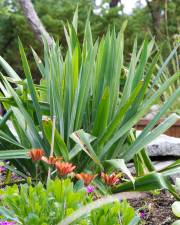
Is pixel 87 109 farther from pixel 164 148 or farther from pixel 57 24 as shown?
pixel 57 24

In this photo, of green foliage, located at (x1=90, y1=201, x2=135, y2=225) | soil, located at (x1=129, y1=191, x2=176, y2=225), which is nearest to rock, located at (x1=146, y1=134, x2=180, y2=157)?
soil, located at (x1=129, y1=191, x2=176, y2=225)

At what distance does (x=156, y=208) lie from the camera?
270 centimetres

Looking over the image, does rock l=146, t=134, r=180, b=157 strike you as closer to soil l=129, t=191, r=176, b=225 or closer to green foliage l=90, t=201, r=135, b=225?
soil l=129, t=191, r=176, b=225

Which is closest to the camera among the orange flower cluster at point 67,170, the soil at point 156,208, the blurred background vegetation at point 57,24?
the orange flower cluster at point 67,170

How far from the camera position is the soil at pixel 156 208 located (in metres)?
2.49

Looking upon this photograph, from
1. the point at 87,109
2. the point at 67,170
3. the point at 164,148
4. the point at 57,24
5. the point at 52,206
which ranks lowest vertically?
the point at 57,24

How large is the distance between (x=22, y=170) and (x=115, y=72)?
71 cm

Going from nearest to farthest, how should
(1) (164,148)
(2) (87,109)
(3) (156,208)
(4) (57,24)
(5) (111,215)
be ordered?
1. (5) (111,215)
2. (3) (156,208)
3. (2) (87,109)
4. (1) (164,148)
5. (4) (57,24)

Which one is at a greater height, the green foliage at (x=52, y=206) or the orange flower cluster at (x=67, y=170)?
the orange flower cluster at (x=67, y=170)

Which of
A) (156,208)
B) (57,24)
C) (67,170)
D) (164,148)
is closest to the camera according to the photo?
(67,170)

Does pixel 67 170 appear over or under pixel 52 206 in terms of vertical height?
over

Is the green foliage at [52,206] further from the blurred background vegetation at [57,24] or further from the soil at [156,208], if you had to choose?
the blurred background vegetation at [57,24]

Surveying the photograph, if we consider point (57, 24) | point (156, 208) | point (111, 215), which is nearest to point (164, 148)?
point (156, 208)

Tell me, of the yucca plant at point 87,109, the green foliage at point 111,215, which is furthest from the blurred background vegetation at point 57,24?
the green foliage at point 111,215
